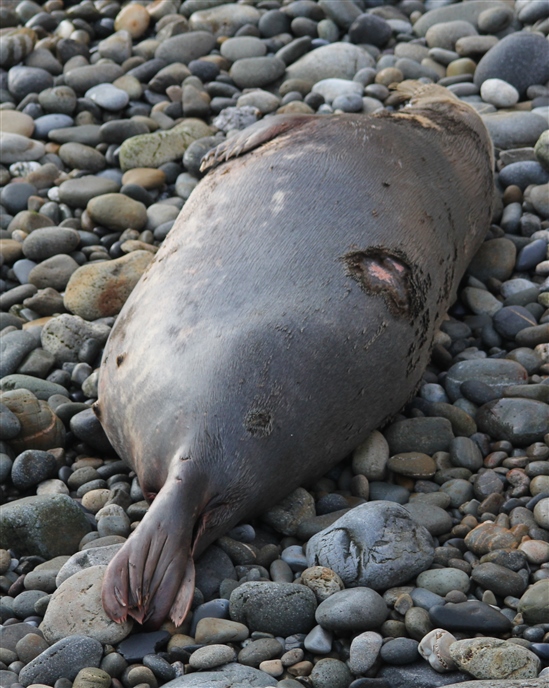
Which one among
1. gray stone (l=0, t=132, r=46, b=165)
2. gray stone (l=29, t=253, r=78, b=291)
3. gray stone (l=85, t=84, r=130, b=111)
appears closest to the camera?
gray stone (l=29, t=253, r=78, b=291)

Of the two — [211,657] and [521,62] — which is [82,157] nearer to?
[521,62]

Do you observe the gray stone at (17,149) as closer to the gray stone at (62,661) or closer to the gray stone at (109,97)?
the gray stone at (109,97)

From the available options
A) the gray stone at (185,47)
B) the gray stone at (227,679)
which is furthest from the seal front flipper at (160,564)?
the gray stone at (185,47)

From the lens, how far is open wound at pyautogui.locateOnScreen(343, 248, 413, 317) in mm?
3598

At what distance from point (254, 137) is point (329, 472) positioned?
1512mm

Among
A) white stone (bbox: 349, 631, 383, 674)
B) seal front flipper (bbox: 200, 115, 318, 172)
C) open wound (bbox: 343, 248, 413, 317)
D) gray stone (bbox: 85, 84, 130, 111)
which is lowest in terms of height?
white stone (bbox: 349, 631, 383, 674)

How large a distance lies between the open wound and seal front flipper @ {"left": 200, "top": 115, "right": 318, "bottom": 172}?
34.9 inches

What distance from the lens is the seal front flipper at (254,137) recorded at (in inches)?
167

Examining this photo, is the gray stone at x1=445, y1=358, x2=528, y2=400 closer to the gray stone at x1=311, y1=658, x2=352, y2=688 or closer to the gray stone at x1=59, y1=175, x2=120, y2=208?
the gray stone at x1=311, y1=658, x2=352, y2=688

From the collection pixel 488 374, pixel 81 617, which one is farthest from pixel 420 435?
pixel 81 617

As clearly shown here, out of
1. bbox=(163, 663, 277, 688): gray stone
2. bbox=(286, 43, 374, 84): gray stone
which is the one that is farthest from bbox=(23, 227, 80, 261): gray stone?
bbox=(163, 663, 277, 688): gray stone

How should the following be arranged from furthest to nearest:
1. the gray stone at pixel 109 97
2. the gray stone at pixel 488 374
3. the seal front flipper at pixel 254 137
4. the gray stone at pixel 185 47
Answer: the gray stone at pixel 185 47 → the gray stone at pixel 109 97 → the seal front flipper at pixel 254 137 → the gray stone at pixel 488 374

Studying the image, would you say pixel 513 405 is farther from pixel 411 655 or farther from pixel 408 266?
pixel 411 655

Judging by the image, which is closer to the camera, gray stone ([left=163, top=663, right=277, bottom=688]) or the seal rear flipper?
gray stone ([left=163, top=663, right=277, bottom=688])
